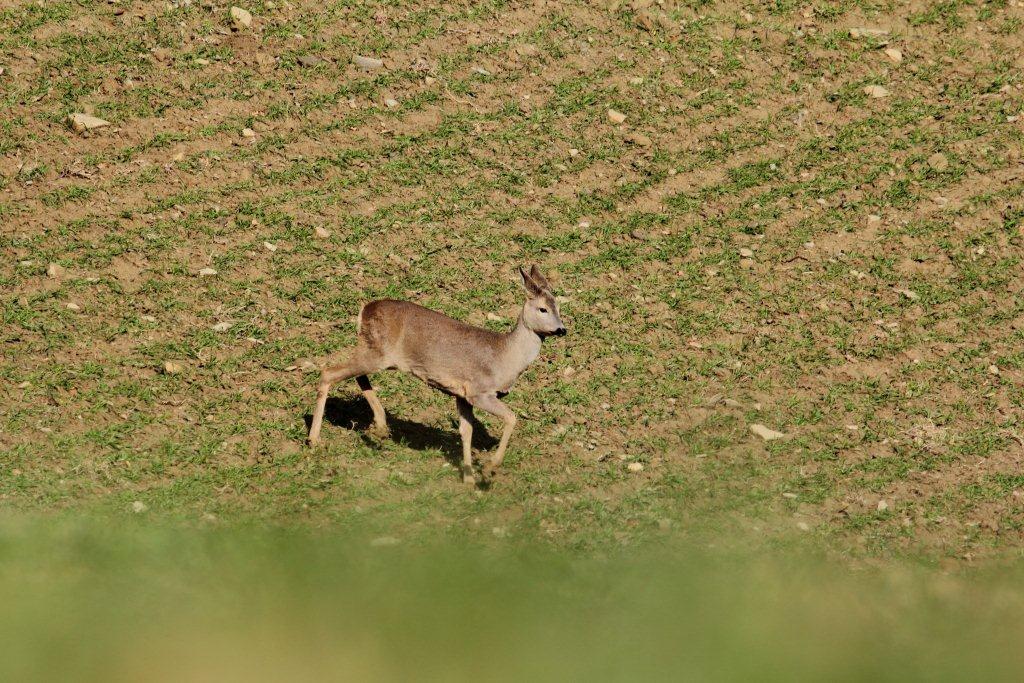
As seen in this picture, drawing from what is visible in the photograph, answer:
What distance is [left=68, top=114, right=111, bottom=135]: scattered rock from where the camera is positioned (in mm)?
13273

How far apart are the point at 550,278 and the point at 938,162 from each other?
16.1 feet

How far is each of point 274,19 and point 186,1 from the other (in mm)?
1074

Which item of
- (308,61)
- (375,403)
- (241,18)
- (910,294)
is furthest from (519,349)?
(241,18)

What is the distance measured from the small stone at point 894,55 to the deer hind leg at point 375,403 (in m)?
8.80

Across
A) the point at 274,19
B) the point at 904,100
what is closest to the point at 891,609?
the point at 904,100

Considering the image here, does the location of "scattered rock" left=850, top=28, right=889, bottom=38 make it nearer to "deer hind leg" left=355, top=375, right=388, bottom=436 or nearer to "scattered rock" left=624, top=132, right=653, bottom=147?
"scattered rock" left=624, top=132, right=653, bottom=147

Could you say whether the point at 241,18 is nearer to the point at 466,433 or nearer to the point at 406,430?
the point at 406,430

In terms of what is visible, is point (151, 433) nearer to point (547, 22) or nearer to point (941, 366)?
point (941, 366)

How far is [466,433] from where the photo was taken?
970 cm

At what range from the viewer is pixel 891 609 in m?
8.77

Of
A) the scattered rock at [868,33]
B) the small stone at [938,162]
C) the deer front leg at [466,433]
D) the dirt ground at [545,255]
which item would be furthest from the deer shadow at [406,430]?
the scattered rock at [868,33]

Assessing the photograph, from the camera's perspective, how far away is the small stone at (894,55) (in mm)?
15523

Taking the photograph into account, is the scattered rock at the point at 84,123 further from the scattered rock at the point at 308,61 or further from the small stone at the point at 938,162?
the small stone at the point at 938,162

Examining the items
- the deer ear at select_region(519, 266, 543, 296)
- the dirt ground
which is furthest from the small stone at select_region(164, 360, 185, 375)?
the deer ear at select_region(519, 266, 543, 296)
